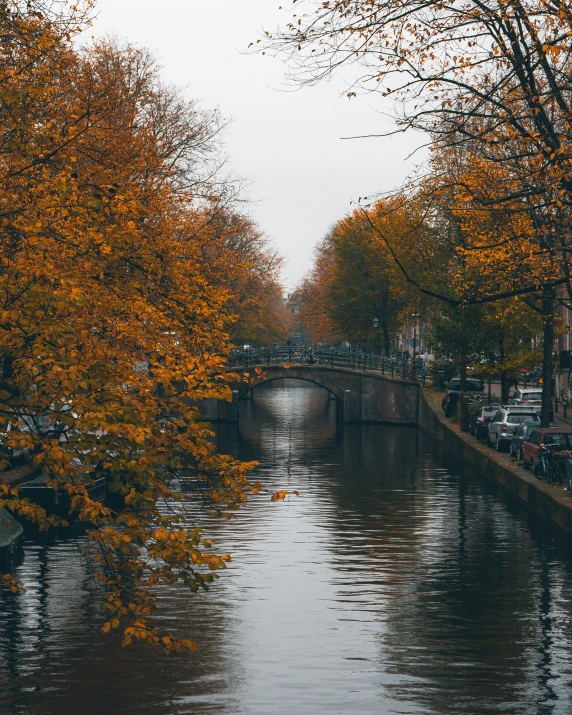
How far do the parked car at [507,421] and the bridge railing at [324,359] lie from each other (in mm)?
24669

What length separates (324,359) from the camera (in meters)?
69.7

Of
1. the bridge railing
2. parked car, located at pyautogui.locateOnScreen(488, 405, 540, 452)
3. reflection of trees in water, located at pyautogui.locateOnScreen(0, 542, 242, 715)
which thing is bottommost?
reflection of trees in water, located at pyautogui.locateOnScreen(0, 542, 242, 715)

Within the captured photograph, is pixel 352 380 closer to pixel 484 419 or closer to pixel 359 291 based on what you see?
pixel 359 291

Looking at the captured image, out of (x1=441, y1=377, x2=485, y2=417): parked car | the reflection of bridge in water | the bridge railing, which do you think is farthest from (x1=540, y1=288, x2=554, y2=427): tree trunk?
the bridge railing

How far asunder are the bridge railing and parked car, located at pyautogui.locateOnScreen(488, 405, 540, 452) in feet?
80.9

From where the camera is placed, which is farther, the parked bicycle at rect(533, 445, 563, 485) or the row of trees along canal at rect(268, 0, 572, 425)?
the parked bicycle at rect(533, 445, 563, 485)

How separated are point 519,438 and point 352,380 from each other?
29.6 meters

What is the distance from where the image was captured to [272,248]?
297ft

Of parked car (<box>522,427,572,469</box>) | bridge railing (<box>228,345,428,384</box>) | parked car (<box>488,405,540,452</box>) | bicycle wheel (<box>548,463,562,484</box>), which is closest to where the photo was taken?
bicycle wheel (<box>548,463,562,484</box>)

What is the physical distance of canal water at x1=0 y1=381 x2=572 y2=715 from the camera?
15.2 meters

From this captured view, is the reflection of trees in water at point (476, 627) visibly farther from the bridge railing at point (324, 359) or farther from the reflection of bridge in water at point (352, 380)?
the bridge railing at point (324, 359)

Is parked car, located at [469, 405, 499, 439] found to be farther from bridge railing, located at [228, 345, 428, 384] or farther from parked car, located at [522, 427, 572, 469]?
bridge railing, located at [228, 345, 428, 384]

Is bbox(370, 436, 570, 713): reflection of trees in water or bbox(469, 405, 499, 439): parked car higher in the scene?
bbox(469, 405, 499, 439): parked car

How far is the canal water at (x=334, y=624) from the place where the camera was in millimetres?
15180
